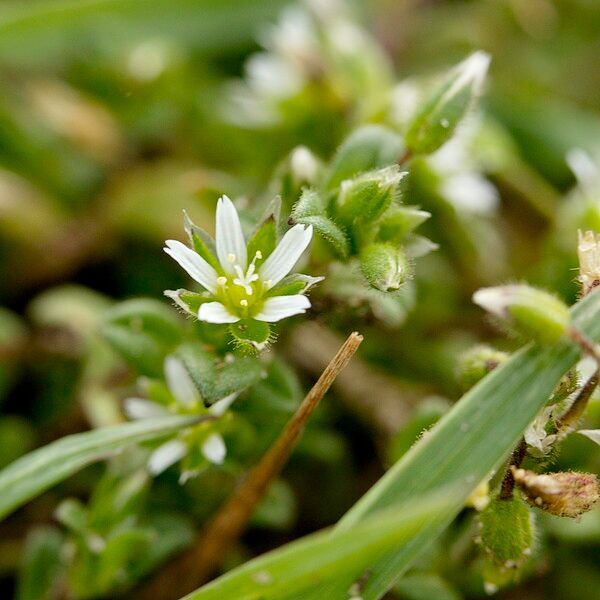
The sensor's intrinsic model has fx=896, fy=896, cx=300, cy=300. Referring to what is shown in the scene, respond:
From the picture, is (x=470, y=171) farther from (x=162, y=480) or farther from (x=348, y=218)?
(x=162, y=480)

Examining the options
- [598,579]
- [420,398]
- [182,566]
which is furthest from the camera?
[420,398]

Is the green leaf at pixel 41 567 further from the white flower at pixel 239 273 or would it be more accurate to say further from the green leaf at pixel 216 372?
the white flower at pixel 239 273

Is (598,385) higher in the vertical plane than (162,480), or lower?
higher

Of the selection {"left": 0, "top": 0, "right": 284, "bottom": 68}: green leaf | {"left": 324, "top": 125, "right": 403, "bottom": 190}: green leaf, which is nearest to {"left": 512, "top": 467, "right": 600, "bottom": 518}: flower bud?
{"left": 324, "top": 125, "right": 403, "bottom": 190}: green leaf

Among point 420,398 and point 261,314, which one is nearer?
point 261,314

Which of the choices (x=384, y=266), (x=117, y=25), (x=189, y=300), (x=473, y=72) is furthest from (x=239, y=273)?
(x=117, y=25)

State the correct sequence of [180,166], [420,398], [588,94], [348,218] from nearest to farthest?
1. [348,218]
2. [420,398]
3. [180,166]
4. [588,94]

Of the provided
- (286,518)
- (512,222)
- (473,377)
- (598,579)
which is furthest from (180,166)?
(598,579)

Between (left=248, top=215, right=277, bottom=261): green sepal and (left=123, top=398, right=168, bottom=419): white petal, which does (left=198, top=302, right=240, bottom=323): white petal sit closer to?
(left=248, top=215, right=277, bottom=261): green sepal
